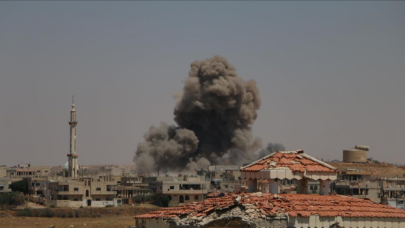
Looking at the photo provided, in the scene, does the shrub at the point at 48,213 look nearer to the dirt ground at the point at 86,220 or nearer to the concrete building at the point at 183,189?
the dirt ground at the point at 86,220

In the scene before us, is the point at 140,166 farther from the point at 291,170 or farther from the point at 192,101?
the point at 291,170

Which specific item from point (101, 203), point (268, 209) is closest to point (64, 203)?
point (101, 203)

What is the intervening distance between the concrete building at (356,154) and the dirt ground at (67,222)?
42100 mm

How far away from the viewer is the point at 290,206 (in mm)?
21125

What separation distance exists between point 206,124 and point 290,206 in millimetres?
110138

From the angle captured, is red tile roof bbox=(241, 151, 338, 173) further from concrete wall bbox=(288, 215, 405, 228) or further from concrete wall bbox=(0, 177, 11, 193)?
concrete wall bbox=(0, 177, 11, 193)

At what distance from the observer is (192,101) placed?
429 feet

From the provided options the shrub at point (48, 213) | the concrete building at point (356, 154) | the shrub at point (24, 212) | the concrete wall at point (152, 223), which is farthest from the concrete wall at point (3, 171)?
the concrete wall at point (152, 223)

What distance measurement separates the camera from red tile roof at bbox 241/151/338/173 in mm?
22817

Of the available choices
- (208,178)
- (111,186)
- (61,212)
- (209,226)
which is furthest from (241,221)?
(208,178)

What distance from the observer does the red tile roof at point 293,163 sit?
898 inches

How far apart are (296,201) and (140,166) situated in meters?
111

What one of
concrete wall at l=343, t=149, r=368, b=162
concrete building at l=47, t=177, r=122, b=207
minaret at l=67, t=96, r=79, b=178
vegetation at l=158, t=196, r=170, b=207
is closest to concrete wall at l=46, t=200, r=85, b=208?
concrete building at l=47, t=177, r=122, b=207

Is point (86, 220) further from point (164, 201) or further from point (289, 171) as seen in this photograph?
point (289, 171)
